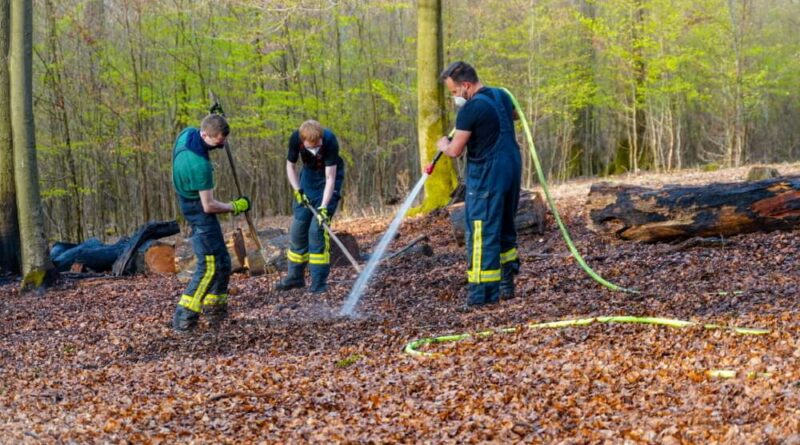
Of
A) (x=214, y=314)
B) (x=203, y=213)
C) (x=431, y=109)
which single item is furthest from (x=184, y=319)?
(x=431, y=109)

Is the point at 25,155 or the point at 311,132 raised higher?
the point at 311,132

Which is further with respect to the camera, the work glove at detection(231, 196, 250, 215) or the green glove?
the green glove

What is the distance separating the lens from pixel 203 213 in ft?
23.9

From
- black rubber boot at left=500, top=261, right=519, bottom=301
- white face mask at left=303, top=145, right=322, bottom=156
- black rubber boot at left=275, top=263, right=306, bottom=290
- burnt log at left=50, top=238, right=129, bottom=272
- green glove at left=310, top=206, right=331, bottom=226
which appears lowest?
burnt log at left=50, top=238, right=129, bottom=272

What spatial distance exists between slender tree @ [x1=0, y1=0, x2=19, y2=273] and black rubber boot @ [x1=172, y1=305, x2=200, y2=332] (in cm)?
586

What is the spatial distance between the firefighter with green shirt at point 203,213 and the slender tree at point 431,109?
636 centimetres

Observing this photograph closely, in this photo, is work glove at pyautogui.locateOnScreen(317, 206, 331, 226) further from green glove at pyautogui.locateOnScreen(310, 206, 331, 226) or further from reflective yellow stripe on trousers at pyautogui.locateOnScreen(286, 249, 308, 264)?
reflective yellow stripe on trousers at pyautogui.locateOnScreen(286, 249, 308, 264)

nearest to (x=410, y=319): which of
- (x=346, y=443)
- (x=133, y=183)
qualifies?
(x=346, y=443)

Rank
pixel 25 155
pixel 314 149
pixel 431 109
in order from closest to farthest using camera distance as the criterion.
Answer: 1. pixel 314 149
2. pixel 25 155
3. pixel 431 109

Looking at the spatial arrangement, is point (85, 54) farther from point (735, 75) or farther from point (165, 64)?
point (735, 75)

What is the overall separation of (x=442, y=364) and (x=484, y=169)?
2.18m

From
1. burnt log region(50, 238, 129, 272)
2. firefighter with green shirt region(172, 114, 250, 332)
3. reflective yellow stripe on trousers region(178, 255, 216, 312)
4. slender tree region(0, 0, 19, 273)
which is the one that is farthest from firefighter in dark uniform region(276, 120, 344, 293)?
slender tree region(0, 0, 19, 273)

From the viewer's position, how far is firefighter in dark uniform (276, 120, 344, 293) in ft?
28.0

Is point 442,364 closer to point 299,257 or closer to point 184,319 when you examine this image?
point 184,319
